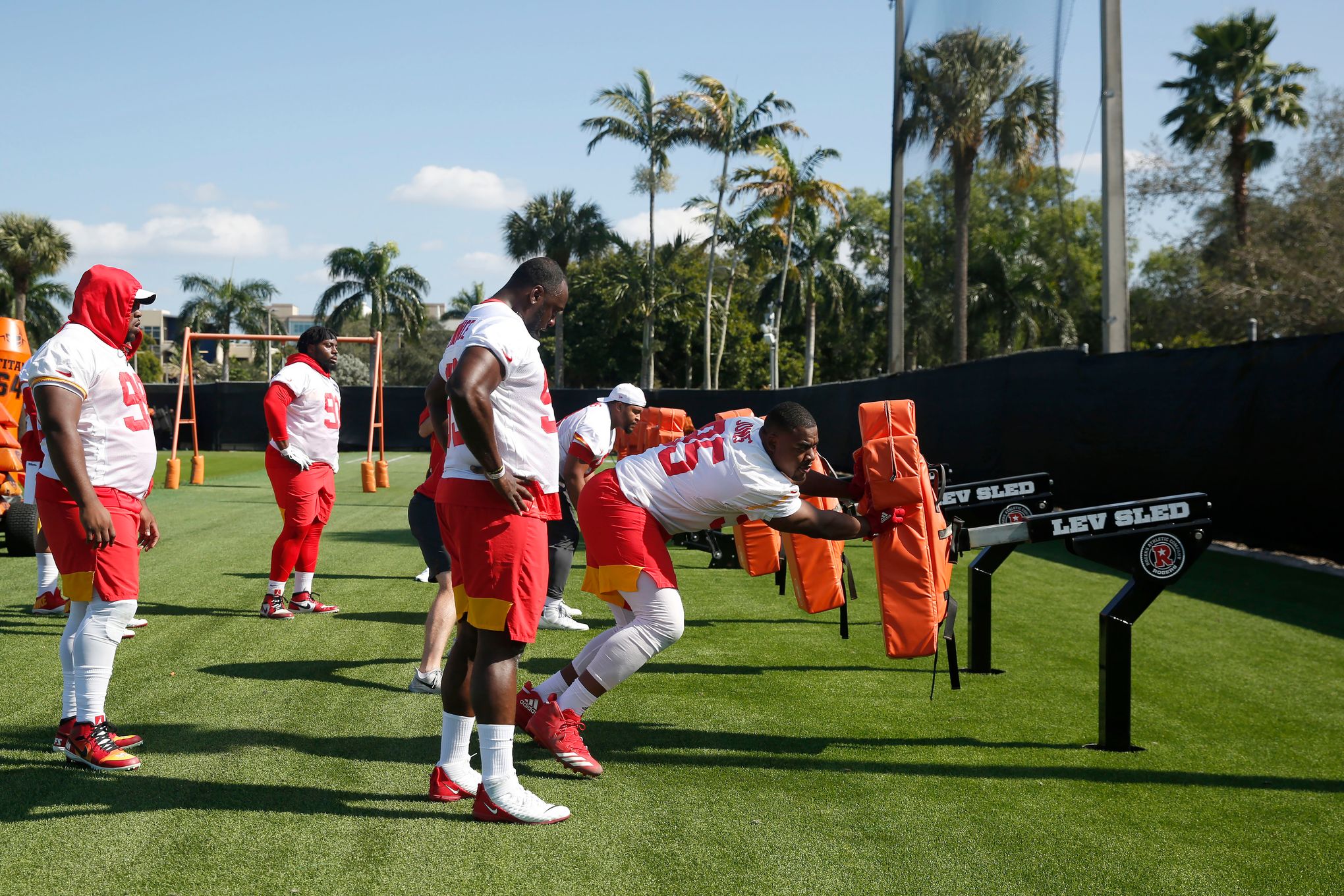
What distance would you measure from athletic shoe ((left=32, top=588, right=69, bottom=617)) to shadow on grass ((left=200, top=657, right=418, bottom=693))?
78.5 inches

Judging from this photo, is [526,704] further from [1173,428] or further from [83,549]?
[1173,428]

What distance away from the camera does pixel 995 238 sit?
50281mm

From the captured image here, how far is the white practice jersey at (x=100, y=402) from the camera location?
157 inches

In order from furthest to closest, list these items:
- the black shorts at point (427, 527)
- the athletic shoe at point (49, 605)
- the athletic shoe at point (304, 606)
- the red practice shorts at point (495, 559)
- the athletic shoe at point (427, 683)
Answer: the athletic shoe at point (304, 606) < the athletic shoe at point (49, 605) < the black shorts at point (427, 527) < the athletic shoe at point (427, 683) < the red practice shorts at point (495, 559)

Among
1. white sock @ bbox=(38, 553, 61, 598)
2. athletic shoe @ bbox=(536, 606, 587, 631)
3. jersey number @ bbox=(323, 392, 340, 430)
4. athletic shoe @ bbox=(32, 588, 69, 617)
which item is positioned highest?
jersey number @ bbox=(323, 392, 340, 430)

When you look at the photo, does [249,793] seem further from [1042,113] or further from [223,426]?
[223,426]

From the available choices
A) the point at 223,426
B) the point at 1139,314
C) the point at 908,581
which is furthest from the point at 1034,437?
the point at 1139,314

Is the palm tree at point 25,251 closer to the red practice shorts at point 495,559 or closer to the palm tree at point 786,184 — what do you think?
the palm tree at point 786,184

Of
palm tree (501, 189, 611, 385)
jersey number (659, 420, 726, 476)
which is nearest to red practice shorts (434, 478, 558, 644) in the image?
jersey number (659, 420, 726, 476)

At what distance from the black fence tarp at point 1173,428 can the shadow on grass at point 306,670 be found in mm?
8123

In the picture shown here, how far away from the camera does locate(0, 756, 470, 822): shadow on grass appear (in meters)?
3.66

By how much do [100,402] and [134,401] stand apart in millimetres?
175

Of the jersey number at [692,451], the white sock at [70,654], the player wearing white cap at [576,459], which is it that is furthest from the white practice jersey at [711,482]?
the white sock at [70,654]

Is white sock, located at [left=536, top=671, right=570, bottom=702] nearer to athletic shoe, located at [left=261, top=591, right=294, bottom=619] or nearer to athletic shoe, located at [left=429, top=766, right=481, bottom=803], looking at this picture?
athletic shoe, located at [left=429, top=766, right=481, bottom=803]
